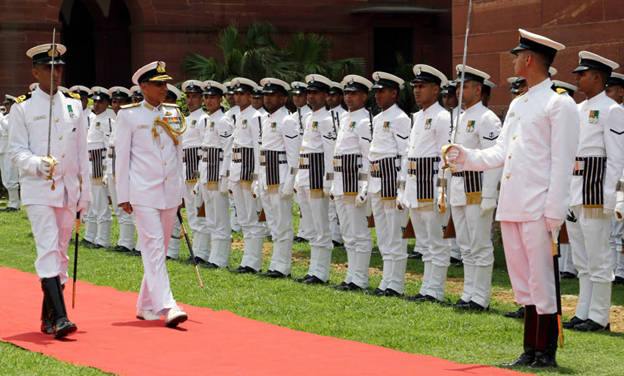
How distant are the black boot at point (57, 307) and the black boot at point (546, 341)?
377cm

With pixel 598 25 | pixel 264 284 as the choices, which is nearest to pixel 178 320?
pixel 264 284

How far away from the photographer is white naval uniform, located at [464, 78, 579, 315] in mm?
7211

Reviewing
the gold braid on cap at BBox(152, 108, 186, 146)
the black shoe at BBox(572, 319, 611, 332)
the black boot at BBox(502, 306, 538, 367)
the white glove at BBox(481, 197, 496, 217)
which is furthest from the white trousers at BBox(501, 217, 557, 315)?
the gold braid on cap at BBox(152, 108, 186, 146)

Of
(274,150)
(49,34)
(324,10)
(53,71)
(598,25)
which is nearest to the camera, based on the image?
(53,71)

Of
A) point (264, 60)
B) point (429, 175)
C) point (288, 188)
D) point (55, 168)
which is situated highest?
point (264, 60)

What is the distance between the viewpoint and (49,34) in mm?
26953

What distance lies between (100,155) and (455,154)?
9679 mm

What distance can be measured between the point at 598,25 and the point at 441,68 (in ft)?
59.2

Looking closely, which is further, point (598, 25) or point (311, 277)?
point (598, 25)

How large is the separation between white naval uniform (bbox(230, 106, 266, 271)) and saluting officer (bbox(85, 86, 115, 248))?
341 cm

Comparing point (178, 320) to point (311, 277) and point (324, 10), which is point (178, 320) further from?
point (324, 10)

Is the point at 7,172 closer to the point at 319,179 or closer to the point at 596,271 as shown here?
the point at 319,179

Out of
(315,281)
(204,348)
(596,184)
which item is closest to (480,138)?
(596,184)

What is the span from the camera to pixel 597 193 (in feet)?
30.3
